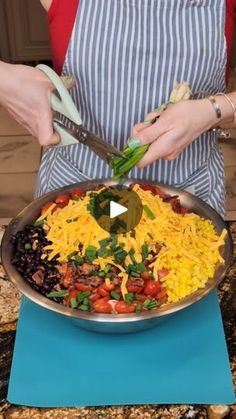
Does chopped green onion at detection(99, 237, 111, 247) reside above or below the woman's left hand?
below

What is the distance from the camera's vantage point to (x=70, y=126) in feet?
3.67

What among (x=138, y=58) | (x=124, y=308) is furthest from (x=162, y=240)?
(x=138, y=58)

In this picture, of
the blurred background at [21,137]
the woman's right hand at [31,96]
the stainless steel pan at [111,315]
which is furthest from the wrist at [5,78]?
the blurred background at [21,137]

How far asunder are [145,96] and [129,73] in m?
0.06

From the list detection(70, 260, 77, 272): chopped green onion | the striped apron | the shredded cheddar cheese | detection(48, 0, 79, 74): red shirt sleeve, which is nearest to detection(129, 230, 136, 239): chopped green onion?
the shredded cheddar cheese

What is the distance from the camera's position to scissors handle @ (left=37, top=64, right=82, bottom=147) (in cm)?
112

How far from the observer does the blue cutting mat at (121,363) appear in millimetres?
962

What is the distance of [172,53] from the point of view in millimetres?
1265

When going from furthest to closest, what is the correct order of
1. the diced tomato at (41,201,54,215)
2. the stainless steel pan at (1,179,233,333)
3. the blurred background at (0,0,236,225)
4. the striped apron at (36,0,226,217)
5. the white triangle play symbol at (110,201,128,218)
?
the blurred background at (0,0,236,225), the striped apron at (36,0,226,217), the diced tomato at (41,201,54,215), the white triangle play symbol at (110,201,128,218), the stainless steel pan at (1,179,233,333)

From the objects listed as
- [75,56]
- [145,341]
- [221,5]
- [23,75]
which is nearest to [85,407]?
[145,341]

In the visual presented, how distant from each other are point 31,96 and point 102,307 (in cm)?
42

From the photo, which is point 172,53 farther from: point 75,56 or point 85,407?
point 85,407

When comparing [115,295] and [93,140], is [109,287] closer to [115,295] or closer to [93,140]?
[115,295]

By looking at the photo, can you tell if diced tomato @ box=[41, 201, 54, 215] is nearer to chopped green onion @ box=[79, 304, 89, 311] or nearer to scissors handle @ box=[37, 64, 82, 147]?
scissors handle @ box=[37, 64, 82, 147]
